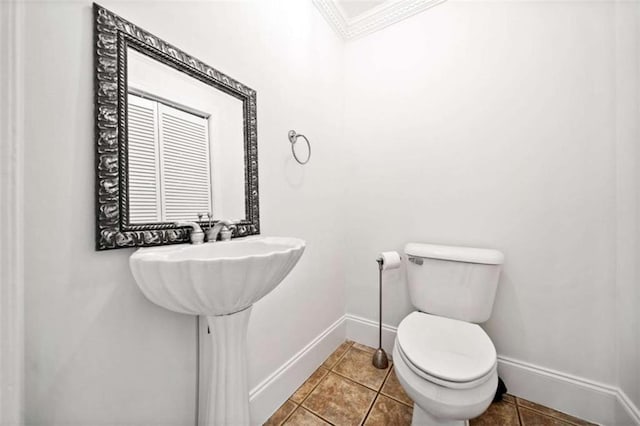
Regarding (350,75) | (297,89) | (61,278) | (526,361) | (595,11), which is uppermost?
(350,75)

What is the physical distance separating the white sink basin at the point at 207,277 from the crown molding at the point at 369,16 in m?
1.66

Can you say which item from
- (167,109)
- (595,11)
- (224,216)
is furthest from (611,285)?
(167,109)

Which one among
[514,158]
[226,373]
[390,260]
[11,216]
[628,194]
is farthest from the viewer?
[390,260]

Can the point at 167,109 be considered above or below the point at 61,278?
above

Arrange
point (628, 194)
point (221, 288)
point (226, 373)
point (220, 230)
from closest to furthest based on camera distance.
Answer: point (221, 288)
point (226, 373)
point (220, 230)
point (628, 194)

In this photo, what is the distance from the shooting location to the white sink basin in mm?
563

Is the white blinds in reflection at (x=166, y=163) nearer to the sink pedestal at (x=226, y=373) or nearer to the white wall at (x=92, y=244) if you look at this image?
the white wall at (x=92, y=244)

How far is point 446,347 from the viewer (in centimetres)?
100

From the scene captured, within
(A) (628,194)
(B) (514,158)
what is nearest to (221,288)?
(B) (514,158)

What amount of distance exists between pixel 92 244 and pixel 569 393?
207 cm

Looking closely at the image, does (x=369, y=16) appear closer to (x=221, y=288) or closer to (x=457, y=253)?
(x=457, y=253)

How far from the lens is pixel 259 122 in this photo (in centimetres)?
113

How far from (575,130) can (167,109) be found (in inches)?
70.7

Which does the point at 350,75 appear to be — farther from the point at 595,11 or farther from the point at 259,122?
the point at 595,11
